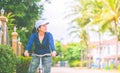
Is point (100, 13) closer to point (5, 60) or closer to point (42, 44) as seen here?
point (5, 60)

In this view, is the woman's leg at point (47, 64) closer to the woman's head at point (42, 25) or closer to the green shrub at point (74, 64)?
the woman's head at point (42, 25)

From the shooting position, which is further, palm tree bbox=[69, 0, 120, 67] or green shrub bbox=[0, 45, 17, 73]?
palm tree bbox=[69, 0, 120, 67]

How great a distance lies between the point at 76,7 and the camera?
68.4 metres

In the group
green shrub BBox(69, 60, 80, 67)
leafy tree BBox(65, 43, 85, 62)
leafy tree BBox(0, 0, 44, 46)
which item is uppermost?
leafy tree BBox(0, 0, 44, 46)

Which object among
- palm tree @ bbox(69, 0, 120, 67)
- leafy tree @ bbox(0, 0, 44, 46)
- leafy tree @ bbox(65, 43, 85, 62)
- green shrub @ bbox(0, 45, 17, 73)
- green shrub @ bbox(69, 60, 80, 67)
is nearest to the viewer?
green shrub @ bbox(0, 45, 17, 73)

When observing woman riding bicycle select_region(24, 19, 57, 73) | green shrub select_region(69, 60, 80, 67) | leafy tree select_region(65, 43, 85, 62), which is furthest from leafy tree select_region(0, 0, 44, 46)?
leafy tree select_region(65, 43, 85, 62)

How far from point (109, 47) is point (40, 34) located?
89.9 meters

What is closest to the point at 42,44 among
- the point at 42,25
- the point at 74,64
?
the point at 42,25

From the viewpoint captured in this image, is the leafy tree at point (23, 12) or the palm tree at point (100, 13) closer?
the leafy tree at point (23, 12)

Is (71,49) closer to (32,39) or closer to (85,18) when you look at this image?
(85,18)

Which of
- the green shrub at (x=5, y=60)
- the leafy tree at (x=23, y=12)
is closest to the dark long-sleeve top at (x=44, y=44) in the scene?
the green shrub at (x=5, y=60)

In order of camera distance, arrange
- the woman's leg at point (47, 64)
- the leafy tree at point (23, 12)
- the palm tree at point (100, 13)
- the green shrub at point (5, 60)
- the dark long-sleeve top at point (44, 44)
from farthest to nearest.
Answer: the palm tree at point (100, 13) → the leafy tree at point (23, 12) → the green shrub at point (5, 60) → the dark long-sleeve top at point (44, 44) → the woman's leg at point (47, 64)

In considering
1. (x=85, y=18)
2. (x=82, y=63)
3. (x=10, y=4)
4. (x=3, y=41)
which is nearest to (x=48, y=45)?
(x=3, y=41)

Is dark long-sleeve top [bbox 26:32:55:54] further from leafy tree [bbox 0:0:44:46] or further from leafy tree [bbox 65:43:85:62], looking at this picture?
leafy tree [bbox 65:43:85:62]
